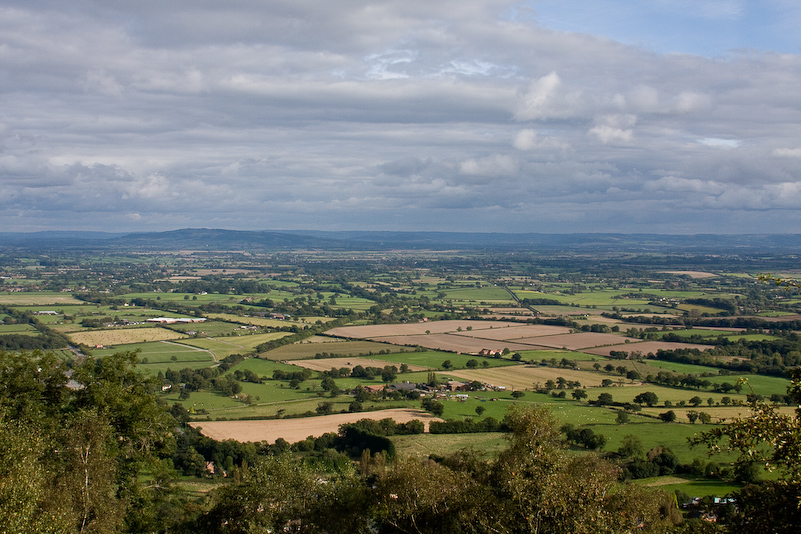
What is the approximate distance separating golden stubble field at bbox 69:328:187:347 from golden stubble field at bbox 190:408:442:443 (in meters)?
37.2

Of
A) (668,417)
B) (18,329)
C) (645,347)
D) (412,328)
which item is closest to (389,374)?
(668,417)

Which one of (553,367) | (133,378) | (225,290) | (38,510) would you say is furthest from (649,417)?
(225,290)

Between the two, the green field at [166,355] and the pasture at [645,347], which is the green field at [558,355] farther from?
the green field at [166,355]

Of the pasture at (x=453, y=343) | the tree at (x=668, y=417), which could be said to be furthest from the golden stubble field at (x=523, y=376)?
the tree at (x=668, y=417)

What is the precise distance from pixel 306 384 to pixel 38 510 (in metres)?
49.2

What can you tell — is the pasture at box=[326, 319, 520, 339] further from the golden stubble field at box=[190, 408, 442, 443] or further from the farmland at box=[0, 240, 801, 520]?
the golden stubble field at box=[190, 408, 442, 443]

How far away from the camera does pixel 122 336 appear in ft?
289

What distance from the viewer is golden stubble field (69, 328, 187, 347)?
82550 mm

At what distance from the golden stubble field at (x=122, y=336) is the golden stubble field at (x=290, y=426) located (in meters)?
37.2

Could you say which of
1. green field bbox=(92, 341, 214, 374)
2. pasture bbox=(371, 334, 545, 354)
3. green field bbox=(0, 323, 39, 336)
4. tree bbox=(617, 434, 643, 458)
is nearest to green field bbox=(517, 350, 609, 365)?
pasture bbox=(371, 334, 545, 354)

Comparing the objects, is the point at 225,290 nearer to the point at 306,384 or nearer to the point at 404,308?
the point at 404,308

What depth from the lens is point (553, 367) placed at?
7300 cm

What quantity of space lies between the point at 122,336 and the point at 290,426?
159 ft

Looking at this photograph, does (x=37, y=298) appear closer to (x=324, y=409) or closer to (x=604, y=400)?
(x=324, y=409)
